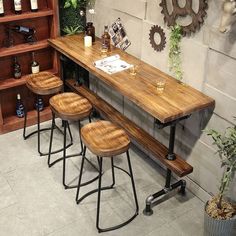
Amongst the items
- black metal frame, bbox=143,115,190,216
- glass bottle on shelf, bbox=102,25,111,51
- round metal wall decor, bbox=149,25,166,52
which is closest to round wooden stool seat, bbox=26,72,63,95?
glass bottle on shelf, bbox=102,25,111,51

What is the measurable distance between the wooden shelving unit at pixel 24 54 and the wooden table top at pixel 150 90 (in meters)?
0.48

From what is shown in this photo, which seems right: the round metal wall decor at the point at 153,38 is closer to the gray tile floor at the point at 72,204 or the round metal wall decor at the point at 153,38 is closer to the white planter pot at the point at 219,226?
the gray tile floor at the point at 72,204

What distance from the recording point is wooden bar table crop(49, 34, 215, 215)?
8.05 feet

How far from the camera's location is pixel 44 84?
3281 mm

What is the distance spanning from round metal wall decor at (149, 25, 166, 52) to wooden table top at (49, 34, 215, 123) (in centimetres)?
18

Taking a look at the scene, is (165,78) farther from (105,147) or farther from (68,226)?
(68,226)

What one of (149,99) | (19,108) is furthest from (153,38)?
(19,108)

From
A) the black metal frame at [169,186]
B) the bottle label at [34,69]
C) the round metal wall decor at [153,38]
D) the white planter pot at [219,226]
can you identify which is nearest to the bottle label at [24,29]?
the bottle label at [34,69]

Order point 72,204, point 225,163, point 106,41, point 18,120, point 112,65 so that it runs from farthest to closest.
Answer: point 18,120
point 106,41
point 112,65
point 72,204
point 225,163

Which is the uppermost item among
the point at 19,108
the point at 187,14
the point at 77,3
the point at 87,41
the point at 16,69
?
the point at 187,14

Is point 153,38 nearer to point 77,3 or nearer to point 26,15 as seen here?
point 77,3

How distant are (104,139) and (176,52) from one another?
2.86 ft

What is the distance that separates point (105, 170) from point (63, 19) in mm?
1615

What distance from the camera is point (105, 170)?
3.24 metres
